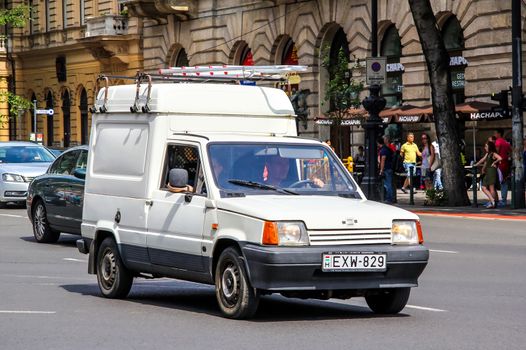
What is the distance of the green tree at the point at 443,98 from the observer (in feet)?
107

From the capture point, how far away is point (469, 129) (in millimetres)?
40812

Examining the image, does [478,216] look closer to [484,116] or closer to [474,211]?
[474,211]

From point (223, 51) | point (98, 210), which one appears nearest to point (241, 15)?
point (223, 51)

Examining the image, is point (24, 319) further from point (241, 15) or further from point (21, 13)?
point (21, 13)

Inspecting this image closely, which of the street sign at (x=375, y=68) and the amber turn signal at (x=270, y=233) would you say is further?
the street sign at (x=375, y=68)

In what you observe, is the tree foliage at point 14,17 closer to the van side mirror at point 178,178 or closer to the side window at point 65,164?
the side window at point 65,164

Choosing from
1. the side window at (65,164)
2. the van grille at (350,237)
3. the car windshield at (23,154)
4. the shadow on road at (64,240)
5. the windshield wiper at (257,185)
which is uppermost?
the car windshield at (23,154)

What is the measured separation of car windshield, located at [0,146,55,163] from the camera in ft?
111

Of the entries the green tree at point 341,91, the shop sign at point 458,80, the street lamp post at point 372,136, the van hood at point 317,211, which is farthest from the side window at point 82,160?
the shop sign at point 458,80

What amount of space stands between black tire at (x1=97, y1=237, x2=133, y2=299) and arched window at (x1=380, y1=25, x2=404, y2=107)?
3013cm

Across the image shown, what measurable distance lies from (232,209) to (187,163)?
1.24 meters

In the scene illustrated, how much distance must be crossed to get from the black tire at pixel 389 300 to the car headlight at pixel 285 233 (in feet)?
3.40

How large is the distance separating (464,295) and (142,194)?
3489 millimetres

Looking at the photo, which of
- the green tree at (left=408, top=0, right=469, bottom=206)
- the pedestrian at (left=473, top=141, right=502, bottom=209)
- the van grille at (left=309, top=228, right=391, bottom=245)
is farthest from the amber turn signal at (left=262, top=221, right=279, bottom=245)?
the green tree at (left=408, top=0, right=469, bottom=206)
